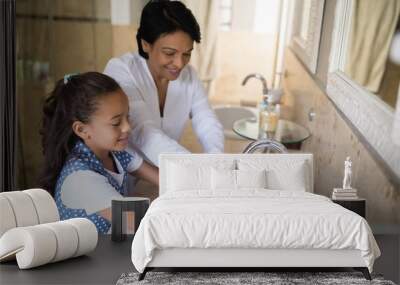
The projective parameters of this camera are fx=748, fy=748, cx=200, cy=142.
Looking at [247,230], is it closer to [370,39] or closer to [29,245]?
[29,245]

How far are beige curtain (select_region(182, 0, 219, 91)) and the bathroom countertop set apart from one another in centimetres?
129

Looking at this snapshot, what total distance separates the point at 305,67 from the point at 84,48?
135 cm

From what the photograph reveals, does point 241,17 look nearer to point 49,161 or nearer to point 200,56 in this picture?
point 200,56

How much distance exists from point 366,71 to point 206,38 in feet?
3.34

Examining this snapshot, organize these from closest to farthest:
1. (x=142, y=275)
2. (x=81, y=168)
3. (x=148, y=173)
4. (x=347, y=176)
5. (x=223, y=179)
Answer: (x=142, y=275)
(x=223, y=179)
(x=347, y=176)
(x=81, y=168)
(x=148, y=173)

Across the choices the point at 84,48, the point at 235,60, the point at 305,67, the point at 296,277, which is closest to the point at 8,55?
the point at 84,48

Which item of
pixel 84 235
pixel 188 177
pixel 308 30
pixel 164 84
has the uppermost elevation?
pixel 308 30

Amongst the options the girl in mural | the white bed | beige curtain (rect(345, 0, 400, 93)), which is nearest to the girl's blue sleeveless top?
the girl in mural

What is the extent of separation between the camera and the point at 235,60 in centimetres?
447

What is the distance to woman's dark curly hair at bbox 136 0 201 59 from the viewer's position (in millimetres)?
4438

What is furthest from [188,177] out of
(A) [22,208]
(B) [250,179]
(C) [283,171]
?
(A) [22,208]

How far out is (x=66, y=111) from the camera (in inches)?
172

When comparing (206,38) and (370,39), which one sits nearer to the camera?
(370,39)

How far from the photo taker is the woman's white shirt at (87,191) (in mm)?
4254
